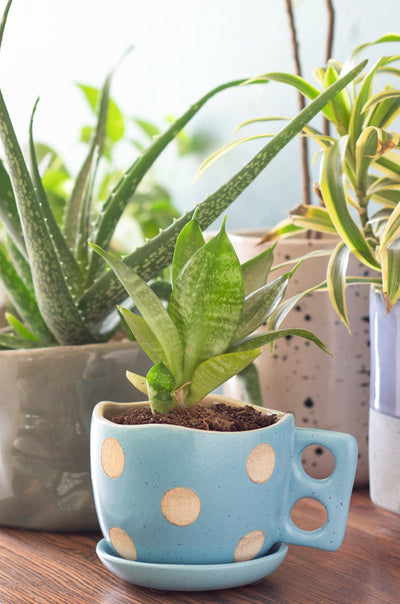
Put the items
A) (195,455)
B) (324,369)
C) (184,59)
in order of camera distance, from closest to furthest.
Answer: (195,455)
(324,369)
(184,59)

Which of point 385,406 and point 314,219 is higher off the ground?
point 314,219

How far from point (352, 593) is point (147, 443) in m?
0.15

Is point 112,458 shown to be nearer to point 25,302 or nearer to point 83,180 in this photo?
point 25,302

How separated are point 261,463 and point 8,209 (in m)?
0.26

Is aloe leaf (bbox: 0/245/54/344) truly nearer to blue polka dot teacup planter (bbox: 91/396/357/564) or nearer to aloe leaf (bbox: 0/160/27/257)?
aloe leaf (bbox: 0/160/27/257)

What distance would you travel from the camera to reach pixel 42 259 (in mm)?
455

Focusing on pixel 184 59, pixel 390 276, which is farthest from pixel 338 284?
pixel 184 59

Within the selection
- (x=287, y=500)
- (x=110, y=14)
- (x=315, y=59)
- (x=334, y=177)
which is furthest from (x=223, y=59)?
(x=287, y=500)

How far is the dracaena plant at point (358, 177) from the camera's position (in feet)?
1.53

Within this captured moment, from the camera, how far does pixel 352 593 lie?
1.31 feet

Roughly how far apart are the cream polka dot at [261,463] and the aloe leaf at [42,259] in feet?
0.57

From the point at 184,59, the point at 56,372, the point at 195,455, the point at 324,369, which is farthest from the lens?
the point at 184,59

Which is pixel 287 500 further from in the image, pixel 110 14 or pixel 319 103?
pixel 110 14

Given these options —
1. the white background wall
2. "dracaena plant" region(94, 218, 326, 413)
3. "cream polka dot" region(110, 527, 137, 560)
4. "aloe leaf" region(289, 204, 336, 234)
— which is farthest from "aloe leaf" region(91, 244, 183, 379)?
the white background wall
